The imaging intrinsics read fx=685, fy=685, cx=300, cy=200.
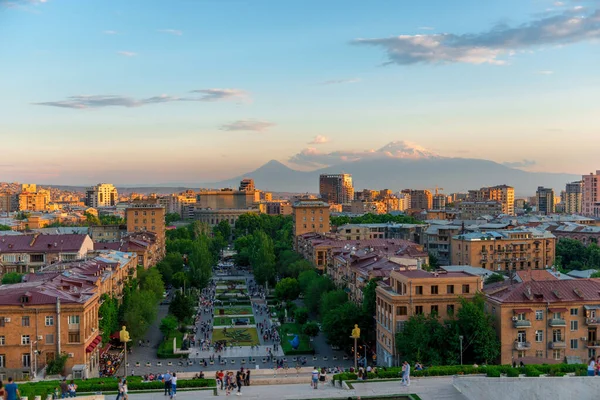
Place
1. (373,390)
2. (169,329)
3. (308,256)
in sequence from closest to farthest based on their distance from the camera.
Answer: (373,390) → (169,329) → (308,256)

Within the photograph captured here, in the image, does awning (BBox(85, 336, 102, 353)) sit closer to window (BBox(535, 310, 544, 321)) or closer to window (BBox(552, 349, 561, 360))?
window (BBox(535, 310, 544, 321))

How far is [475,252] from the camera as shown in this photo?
8725 cm

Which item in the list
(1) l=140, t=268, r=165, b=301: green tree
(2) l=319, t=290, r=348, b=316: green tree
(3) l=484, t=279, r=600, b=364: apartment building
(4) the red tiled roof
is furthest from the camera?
(1) l=140, t=268, r=165, b=301: green tree

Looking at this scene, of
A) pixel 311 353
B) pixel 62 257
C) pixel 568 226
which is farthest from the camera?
pixel 568 226

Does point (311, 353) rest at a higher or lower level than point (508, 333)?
lower

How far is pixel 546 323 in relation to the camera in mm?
45000

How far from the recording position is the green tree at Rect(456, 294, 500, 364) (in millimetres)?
43344

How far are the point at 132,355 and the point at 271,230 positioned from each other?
10785 centimetres

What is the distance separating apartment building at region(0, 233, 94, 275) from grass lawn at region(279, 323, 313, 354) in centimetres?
2586

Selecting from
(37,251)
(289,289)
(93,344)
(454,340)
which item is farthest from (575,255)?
(93,344)

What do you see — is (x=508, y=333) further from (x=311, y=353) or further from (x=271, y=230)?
(x=271, y=230)

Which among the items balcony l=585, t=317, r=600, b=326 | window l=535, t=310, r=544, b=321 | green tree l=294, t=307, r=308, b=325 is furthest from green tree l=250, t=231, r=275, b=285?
balcony l=585, t=317, r=600, b=326

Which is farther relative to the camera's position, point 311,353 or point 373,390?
point 311,353

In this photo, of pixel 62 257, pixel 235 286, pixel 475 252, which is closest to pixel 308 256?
pixel 235 286
